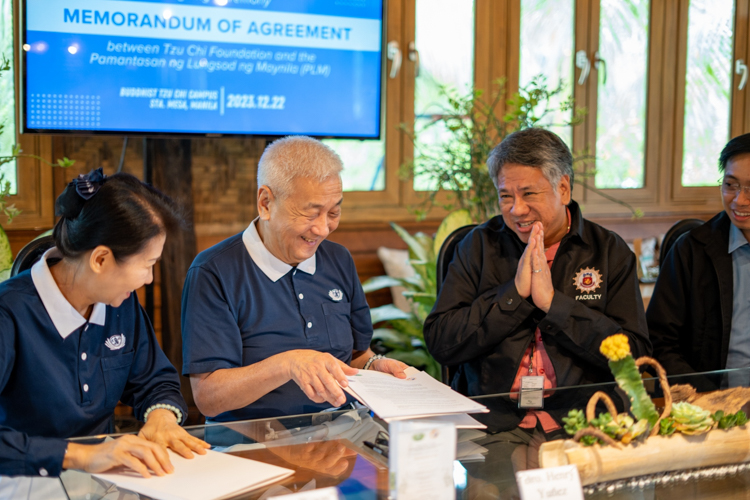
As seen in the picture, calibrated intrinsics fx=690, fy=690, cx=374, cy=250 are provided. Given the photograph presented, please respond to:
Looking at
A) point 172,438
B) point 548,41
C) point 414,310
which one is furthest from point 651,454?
point 548,41

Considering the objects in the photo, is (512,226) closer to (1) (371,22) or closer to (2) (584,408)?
(2) (584,408)

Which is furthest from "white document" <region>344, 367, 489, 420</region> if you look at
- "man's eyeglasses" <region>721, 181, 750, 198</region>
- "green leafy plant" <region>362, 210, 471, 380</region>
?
"green leafy plant" <region>362, 210, 471, 380</region>

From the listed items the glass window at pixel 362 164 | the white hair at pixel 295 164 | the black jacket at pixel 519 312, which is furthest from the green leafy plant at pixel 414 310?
the white hair at pixel 295 164

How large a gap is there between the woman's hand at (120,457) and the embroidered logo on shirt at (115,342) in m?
0.36

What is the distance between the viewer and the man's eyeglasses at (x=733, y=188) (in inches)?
82.6

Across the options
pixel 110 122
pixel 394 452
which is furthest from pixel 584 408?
pixel 110 122

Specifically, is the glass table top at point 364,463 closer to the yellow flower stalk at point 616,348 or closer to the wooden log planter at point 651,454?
the wooden log planter at point 651,454

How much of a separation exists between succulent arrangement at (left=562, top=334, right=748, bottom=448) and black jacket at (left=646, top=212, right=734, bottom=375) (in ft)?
2.60

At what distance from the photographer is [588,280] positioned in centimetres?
200

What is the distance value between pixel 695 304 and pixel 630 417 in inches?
40.3

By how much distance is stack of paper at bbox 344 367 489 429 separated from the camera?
1.33 m

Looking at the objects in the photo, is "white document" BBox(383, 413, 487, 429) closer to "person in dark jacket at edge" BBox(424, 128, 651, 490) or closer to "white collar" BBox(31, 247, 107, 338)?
"person in dark jacket at edge" BBox(424, 128, 651, 490)

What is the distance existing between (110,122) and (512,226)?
1.74 metres

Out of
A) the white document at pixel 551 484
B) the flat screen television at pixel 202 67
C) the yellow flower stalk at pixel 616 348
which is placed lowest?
the white document at pixel 551 484
